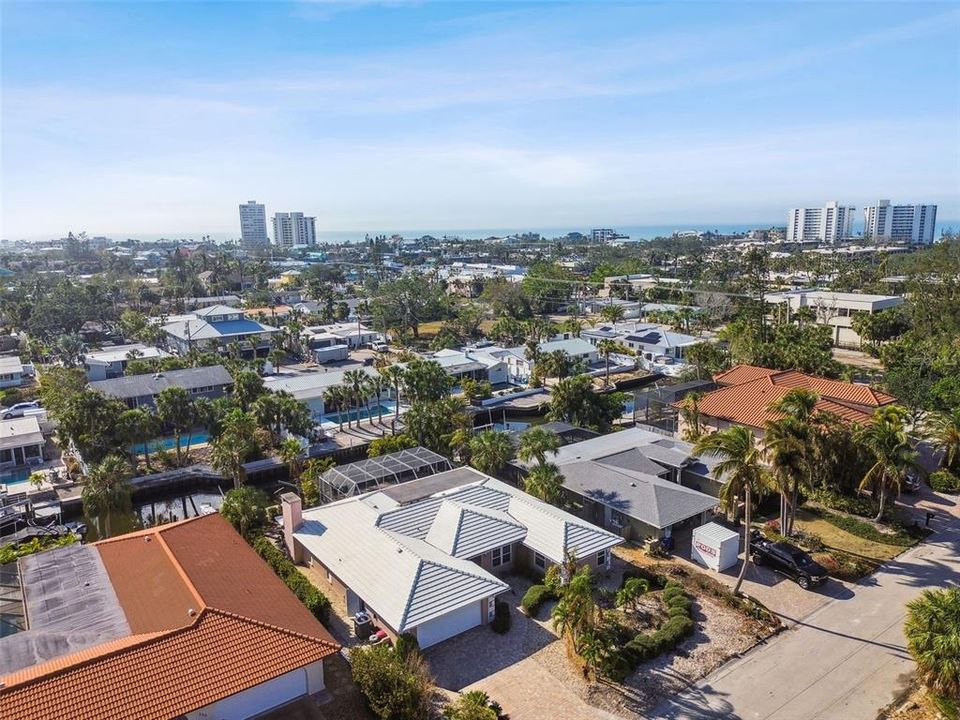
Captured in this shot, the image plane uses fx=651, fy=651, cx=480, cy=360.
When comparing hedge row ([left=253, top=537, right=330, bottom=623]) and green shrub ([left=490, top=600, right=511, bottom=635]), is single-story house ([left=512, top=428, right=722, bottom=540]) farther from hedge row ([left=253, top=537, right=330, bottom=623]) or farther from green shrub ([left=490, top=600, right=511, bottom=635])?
hedge row ([left=253, top=537, right=330, bottom=623])

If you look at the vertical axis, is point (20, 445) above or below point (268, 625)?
below

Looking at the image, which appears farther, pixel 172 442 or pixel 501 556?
pixel 172 442

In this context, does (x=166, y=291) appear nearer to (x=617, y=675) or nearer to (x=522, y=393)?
(x=522, y=393)

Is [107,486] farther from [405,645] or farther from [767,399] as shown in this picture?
[767,399]

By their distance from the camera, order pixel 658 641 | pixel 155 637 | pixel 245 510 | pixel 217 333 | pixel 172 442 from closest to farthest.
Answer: pixel 155 637 → pixel 658 641 → pixel 245 510 → pixel 172 442 → pixel 217 333

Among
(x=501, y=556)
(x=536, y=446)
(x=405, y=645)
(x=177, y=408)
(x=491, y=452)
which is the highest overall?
(x=536, y=446)

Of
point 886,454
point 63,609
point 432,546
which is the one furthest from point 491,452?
point 63,609

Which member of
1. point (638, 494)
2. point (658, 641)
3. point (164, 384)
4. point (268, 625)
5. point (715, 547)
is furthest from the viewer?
point (164, 384)
